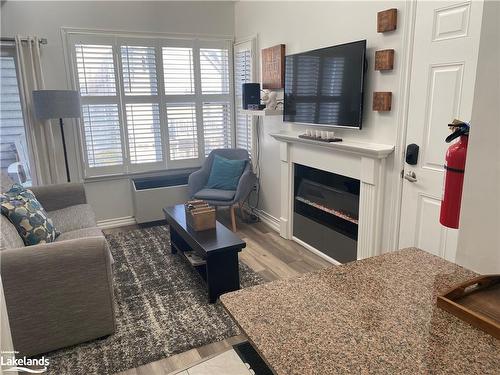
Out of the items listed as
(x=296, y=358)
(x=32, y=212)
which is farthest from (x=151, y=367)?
(x=296, y=358)

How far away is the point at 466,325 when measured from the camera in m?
0.92

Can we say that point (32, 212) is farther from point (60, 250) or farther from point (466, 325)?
point (466, 325)

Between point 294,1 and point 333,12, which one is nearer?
point 333,12

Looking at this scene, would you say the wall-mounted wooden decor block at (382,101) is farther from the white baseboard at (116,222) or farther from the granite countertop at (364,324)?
the white baseboard at (116,222)

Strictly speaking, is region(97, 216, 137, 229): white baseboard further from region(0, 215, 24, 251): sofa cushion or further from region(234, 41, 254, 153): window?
region(0, 215, 24, 251): sofa cushion

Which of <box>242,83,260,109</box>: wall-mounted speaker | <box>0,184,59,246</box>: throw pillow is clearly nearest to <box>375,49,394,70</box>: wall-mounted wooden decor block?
<box>242,83,260,109</box>: wall-mounted speaker

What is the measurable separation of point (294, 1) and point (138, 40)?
183 cm

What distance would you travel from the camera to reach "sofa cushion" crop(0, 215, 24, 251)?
212cm

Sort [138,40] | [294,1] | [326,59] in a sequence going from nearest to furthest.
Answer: [326,59] < [294,1] < [138,40]

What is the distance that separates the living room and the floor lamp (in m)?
0.02

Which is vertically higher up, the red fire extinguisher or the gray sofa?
the red fire extinguisher

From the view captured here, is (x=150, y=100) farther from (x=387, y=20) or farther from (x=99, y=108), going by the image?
(x=387, y=20)

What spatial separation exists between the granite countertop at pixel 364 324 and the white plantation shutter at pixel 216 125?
376 centimetres

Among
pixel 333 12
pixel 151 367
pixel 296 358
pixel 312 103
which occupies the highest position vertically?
pixel 333 12
